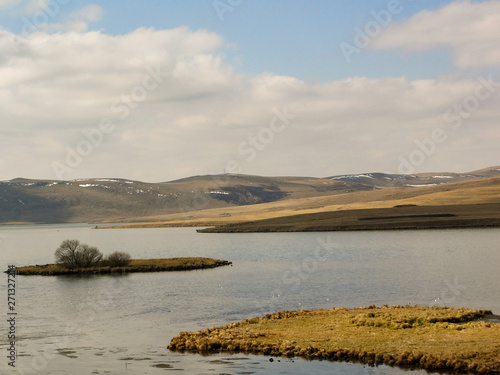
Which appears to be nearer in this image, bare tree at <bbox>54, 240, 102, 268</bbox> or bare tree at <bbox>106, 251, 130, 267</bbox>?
bare tree at <bbox>54, 240, 102, 268</bbox>

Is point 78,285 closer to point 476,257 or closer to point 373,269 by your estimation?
point 373,269

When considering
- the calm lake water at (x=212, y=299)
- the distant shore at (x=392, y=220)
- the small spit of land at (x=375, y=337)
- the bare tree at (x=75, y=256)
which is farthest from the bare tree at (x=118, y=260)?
the distant shore at (x=392, y=220)

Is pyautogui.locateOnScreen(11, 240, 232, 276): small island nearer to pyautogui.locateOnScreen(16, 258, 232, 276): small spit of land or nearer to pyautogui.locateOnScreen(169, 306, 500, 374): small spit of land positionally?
pyautogui.locateOnScreen(16, 258, 232, 276): small spit of land

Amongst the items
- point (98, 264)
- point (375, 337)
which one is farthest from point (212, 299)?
point (98, 264)

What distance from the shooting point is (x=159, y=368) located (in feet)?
82.8

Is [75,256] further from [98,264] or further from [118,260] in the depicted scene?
[118,260]

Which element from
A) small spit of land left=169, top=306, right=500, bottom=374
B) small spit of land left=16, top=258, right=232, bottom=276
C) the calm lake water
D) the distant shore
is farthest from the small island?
the distant shore

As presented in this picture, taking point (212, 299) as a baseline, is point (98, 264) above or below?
above

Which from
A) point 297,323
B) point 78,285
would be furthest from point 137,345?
point 78,285

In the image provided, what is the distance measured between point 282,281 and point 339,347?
87.8 feet

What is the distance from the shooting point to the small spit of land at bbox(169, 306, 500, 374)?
77.8 ft

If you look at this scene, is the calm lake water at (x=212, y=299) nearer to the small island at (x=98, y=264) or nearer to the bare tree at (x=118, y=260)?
the small island at (x=98, y=264)

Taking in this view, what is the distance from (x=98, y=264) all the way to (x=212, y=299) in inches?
1283

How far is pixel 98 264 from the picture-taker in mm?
72938
